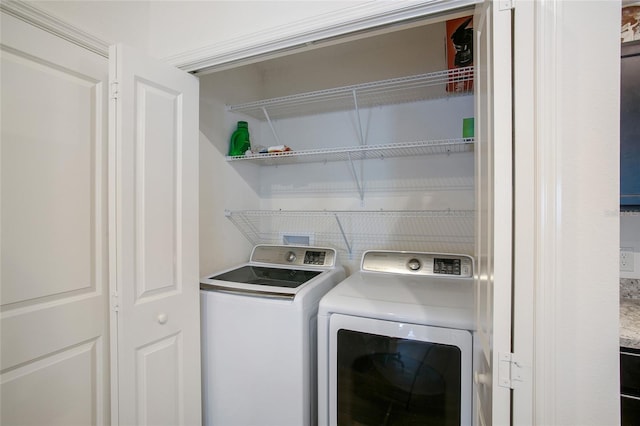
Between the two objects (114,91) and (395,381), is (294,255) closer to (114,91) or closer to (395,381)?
(395,381)

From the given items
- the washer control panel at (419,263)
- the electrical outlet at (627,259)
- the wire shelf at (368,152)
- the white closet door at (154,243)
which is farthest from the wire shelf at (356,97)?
the electrical outlet at (627,259)

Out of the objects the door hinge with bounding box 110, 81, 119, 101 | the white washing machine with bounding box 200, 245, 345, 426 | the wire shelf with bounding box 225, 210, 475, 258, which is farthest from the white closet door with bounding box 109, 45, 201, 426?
the wire shelf with bounding box 225, 210, 475, 258

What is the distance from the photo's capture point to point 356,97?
83.4 inches

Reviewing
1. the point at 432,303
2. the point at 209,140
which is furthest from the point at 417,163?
the point at 209,140

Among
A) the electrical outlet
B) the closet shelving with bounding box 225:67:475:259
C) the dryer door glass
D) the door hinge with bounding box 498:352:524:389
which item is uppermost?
the closet shelving with bounding box 225:67:475:259

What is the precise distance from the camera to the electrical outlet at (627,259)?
1413mm

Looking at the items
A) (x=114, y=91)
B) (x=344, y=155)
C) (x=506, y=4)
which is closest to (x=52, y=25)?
(x=114, y=91)

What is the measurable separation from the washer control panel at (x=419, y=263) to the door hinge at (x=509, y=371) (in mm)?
1208

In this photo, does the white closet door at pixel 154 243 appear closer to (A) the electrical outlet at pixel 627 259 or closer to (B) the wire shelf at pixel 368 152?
(B) the wire shelf at pixel 368 152

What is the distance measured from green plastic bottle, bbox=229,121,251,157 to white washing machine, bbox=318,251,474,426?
130cm

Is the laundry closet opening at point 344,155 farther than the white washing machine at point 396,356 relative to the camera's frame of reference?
Yes

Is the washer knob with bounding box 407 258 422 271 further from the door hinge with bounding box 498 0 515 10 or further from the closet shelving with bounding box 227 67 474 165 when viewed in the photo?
the door hinge with bounding box 498 0 515 10

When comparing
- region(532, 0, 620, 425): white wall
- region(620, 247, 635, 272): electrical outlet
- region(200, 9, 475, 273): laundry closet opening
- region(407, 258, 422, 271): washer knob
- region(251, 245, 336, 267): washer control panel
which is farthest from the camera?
region(251, 245, 336, 267): washer control panel

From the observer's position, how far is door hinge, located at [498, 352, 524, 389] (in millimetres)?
662
